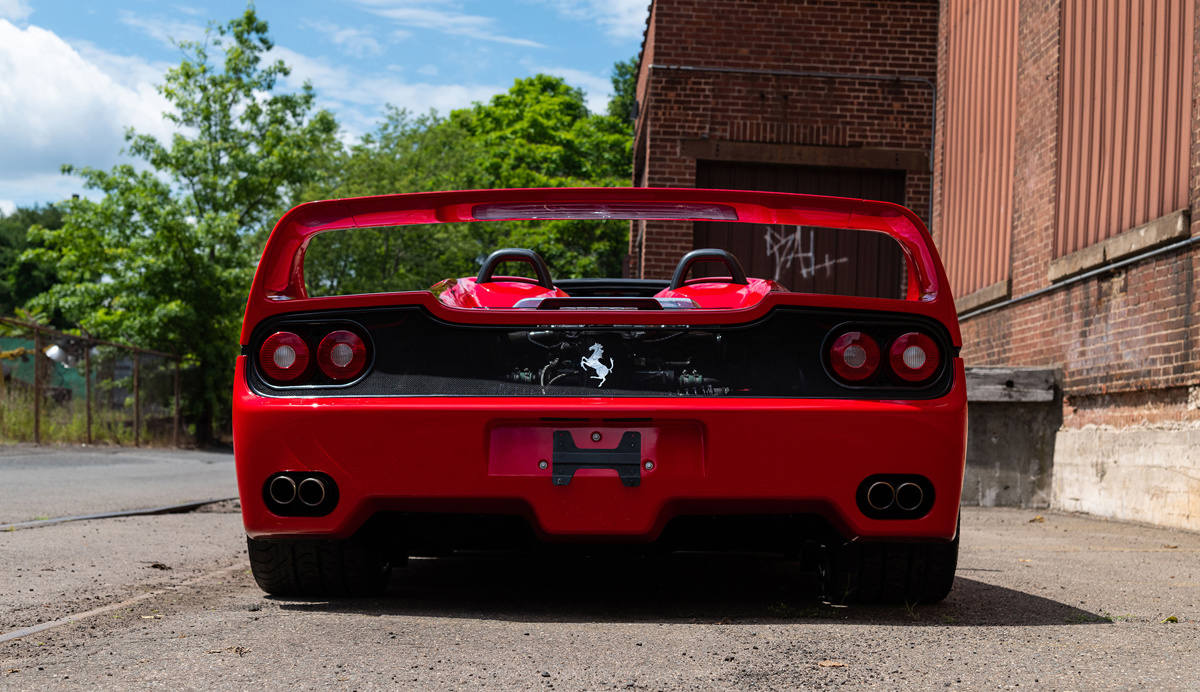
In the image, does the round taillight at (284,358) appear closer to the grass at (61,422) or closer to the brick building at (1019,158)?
the brick building at (1019,158)

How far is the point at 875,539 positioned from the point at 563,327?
108 cm

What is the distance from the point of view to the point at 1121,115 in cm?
829

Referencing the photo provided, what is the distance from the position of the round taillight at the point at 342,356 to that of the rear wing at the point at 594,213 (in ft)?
0.50

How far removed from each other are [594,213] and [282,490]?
1240 mm

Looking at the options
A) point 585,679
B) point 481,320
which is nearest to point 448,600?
point 481,320

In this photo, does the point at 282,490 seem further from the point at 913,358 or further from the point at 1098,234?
the point at 1098,234

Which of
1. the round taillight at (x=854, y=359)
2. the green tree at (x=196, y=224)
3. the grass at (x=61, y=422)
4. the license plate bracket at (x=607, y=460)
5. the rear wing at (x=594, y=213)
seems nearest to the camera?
the license plate bracket at (x=607, y=460)

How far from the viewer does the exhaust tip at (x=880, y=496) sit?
312cm

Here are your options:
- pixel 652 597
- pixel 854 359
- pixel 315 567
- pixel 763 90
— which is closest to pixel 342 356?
pixel 315 567

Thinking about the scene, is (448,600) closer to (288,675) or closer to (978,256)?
(288,675)

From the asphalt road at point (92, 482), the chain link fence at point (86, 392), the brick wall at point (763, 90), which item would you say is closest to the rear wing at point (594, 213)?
the asphalt road at point (92, 482)

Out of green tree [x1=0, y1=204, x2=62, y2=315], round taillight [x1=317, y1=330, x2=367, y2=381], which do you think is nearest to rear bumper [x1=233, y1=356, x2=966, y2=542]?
round taillight [x1=317, y1=330, x2=367, y2=381]

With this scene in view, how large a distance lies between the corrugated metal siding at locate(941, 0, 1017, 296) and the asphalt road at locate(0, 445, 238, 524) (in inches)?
310

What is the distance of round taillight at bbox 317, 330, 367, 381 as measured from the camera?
322cm
